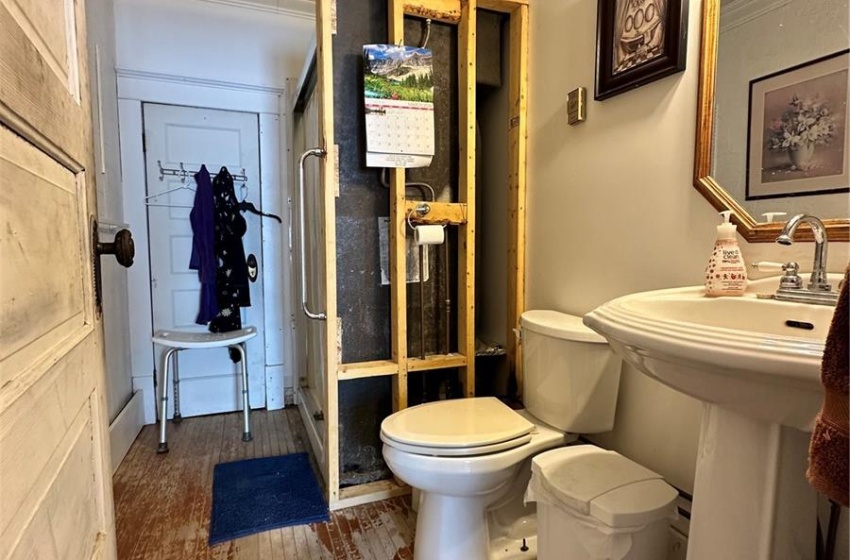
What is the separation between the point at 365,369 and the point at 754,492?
1325mm

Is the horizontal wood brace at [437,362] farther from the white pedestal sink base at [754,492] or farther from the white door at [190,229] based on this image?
the white door at [190,229]

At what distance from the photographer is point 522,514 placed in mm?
1591

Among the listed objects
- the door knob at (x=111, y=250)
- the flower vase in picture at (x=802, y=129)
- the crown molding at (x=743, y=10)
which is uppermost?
the crown molding at (x=743, y=10)

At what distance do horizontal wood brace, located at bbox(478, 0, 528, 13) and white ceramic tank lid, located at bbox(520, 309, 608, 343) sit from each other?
130 cm

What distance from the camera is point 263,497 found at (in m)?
1.90

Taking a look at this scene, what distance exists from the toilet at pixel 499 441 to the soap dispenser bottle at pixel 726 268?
410 millimetres

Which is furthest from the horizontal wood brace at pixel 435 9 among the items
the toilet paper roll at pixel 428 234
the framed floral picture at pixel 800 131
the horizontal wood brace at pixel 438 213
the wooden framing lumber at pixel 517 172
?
the framed floral picture at pixel 800 131

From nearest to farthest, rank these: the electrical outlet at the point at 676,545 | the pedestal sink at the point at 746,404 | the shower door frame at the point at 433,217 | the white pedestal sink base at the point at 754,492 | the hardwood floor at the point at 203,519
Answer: the pedestal sink at the point at 746,404, the white pedestal sink base at the point at 754,492, the electrical outlet at the point at 676,545, the hardwood floor at the point at 203,519, the shower door frame at the point at 433,217

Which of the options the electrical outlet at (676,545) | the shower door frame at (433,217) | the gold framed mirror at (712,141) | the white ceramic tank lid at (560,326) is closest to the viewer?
the gold framed mirror at (712,141)

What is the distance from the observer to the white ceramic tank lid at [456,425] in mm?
1336

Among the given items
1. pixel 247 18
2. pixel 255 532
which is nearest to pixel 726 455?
pixel 255 532

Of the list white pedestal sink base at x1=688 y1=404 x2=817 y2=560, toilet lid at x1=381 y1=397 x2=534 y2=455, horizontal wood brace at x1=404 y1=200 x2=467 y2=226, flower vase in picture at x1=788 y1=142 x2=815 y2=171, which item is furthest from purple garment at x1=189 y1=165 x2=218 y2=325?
flower vase in picture at x1=788 y1=142 x2=815 y2=171

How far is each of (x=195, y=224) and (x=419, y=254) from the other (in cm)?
158

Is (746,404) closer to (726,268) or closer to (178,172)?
(726,268)
